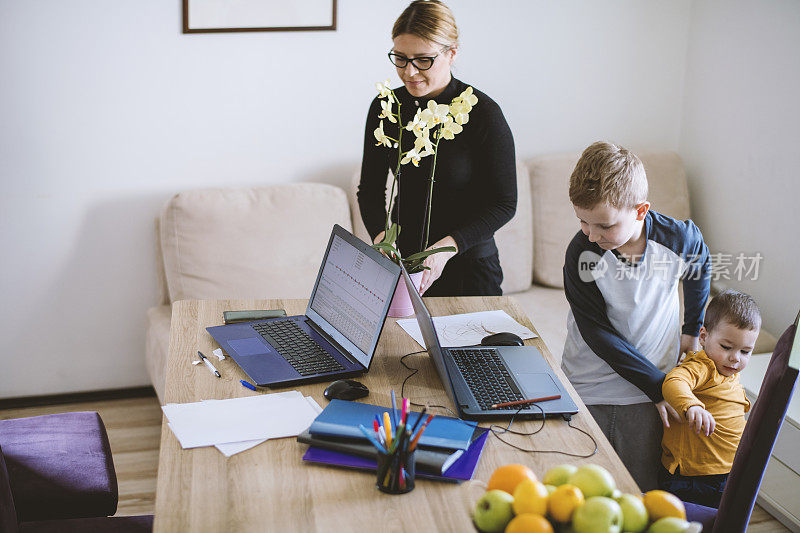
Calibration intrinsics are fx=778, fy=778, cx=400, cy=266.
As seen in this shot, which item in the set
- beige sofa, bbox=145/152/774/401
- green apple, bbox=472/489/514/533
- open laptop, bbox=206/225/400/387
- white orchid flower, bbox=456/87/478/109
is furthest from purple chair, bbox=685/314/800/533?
beige sofa, bbox=145/152/774/401

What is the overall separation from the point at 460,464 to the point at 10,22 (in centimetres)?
237

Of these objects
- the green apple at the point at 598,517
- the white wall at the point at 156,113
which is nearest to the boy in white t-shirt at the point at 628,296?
the green apple at the point at 598,517

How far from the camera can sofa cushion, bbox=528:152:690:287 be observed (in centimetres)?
325

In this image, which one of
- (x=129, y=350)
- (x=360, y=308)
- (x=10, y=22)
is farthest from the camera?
(x=129, y=350)

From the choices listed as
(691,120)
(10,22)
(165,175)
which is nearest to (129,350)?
(165,175)

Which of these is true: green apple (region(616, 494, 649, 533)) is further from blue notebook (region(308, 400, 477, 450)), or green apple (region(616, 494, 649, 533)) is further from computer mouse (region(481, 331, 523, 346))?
computer mouse (region(481, 331, 523, 346))

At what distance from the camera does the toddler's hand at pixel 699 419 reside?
5.82 ft

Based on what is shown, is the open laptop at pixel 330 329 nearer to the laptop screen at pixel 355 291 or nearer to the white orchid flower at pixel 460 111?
the laptop screen at pixel 355 291

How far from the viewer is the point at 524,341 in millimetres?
1934

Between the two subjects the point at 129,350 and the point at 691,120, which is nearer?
the point at 129,350

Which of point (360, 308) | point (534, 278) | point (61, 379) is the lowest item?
point (61, 379)

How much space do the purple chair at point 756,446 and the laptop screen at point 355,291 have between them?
743mm

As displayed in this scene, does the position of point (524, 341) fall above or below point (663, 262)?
below

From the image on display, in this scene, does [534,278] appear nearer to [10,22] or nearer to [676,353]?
[676,353]
